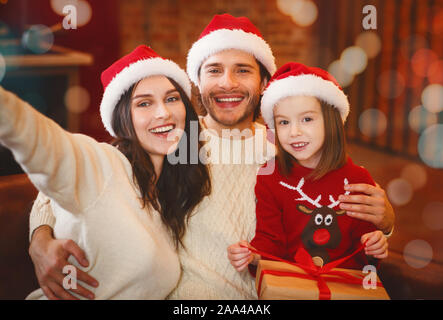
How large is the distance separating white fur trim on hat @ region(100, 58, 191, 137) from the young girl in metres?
0.29

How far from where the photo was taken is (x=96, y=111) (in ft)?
12.1

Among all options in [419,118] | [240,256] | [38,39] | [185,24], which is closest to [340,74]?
[419,118]

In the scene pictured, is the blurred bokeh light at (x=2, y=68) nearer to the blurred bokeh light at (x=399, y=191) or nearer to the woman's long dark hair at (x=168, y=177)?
the woman's long dark hair at (x=168, y=177)

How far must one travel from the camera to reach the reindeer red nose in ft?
3.62

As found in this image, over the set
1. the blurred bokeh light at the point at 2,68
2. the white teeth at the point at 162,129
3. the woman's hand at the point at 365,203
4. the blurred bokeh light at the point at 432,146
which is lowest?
the blurred bokeh light at the point at 432,146

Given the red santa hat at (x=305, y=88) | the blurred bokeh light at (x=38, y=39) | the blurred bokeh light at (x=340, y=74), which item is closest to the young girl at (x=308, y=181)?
the red santa hat at (x=305, y=88)

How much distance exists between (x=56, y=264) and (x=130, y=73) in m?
0.51

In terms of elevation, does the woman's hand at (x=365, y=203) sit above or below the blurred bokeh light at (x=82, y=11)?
below

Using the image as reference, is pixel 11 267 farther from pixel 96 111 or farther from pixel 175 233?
pixel 96 111

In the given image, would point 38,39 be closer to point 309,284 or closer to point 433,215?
point 309,284

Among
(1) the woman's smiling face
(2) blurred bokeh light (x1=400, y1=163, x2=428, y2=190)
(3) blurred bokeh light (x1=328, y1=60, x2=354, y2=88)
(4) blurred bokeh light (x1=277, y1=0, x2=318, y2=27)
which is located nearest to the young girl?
(1) the woman's smiling face

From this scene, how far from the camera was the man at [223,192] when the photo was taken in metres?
1.05

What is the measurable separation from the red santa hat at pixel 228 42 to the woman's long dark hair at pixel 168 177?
0.25 m
